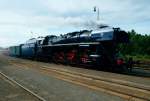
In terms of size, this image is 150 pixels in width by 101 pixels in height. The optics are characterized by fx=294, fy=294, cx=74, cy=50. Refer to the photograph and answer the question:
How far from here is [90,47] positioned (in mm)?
23250

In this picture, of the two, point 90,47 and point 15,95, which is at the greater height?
point 90,47

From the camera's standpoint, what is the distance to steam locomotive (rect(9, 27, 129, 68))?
21.5 m

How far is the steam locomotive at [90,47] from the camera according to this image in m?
21.5

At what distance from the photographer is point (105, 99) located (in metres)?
10.4

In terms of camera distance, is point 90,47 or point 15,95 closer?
point 15,95

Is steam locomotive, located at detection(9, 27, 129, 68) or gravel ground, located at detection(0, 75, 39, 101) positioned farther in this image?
steam locomotive, located at detection(9, 27, 129, 68)

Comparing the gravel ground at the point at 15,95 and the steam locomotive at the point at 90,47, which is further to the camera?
the steam locomotive at the point at 90,47

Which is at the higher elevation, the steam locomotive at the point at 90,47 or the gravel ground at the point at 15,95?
the steam locomotive at the point at 90,47

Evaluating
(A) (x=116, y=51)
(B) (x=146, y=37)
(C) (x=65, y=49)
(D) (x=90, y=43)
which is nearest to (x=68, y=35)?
(C) (x=65, y=49)

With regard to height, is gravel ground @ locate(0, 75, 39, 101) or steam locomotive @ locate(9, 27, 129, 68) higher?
steam locomotive @ locate(9, 27, 129, 68)

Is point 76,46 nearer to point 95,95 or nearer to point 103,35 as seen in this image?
point 103,35

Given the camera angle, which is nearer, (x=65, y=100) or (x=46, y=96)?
(x=65, y=100)

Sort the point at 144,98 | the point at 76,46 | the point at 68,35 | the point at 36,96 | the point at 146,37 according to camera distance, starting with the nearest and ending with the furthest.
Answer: the point at 144,98 < the point at 36,96 < the point at 76,46 < the point at 68,35 < the point at 146,37

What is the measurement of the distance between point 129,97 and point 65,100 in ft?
7.60
